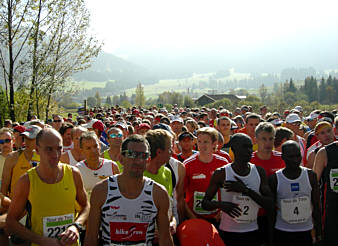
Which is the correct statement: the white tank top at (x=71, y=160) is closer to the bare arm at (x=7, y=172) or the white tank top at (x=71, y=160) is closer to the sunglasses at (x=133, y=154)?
the bare arm at (x=7, y=172)

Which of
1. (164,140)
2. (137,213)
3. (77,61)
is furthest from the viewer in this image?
(77,61)

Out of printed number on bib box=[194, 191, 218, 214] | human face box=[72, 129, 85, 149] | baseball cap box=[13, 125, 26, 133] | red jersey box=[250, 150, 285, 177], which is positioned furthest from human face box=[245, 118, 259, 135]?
baseball cap box=[13, 125, 26, 133]

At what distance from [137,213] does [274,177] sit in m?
1.85

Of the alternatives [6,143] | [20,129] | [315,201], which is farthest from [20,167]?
[315,201]

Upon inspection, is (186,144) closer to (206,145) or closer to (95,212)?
(206,145)

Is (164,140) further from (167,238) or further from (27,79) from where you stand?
(27,79)

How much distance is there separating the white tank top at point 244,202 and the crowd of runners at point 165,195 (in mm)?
11

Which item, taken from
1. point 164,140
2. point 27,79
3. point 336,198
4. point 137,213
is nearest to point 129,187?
point 137,213

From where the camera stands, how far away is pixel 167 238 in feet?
9.63

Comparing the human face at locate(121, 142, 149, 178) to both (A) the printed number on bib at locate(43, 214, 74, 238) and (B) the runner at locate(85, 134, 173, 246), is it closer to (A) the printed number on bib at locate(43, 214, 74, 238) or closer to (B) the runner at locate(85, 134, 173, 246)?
(B) the runner at locate(85, 134, 173, 246)

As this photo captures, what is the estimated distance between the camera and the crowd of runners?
2850 millimetres

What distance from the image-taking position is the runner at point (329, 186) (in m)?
4.29

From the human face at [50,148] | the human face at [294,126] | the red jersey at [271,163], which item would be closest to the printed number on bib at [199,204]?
the red jersey at [271,163]

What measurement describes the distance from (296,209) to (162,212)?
1749 mm
